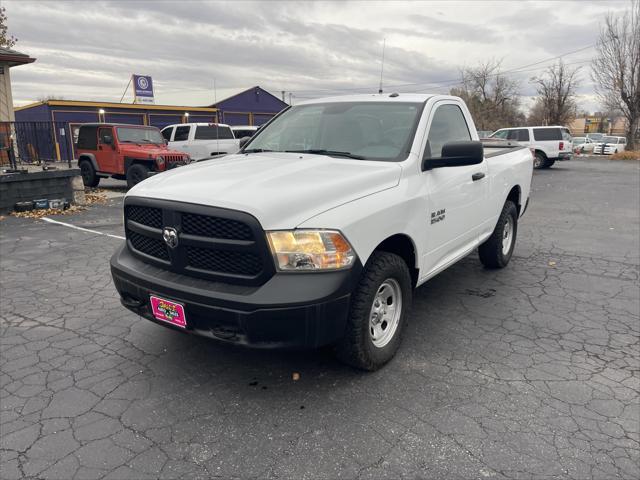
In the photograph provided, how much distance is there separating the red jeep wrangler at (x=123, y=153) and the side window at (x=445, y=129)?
9257mm

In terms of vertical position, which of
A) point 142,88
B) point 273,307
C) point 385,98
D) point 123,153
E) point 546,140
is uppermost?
point 142,88

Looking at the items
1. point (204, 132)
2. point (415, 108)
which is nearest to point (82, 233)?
point (415, 108)

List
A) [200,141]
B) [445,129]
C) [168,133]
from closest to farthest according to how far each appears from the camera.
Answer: [445,129]
[200,141]
[168,133]

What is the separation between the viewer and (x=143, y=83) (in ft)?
105

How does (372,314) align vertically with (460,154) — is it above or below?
below

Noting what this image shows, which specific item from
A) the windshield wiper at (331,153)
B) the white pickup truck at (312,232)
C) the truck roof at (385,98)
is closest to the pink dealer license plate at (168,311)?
the white pickup truck at (312,232)

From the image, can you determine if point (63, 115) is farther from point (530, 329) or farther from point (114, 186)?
point (530, 329)

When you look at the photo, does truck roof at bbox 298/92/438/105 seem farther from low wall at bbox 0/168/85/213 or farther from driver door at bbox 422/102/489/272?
low wall at bbox 0/168/85/213

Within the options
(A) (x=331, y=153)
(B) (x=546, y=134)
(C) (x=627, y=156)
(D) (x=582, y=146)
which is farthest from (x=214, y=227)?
(D) (x=582, y=146)

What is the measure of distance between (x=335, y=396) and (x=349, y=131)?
2130 millimetres

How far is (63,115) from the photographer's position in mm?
25344

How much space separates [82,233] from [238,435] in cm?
633

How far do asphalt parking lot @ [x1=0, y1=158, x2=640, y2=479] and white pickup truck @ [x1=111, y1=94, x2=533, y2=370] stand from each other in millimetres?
478

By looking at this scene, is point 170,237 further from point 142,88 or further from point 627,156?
point 627,156
